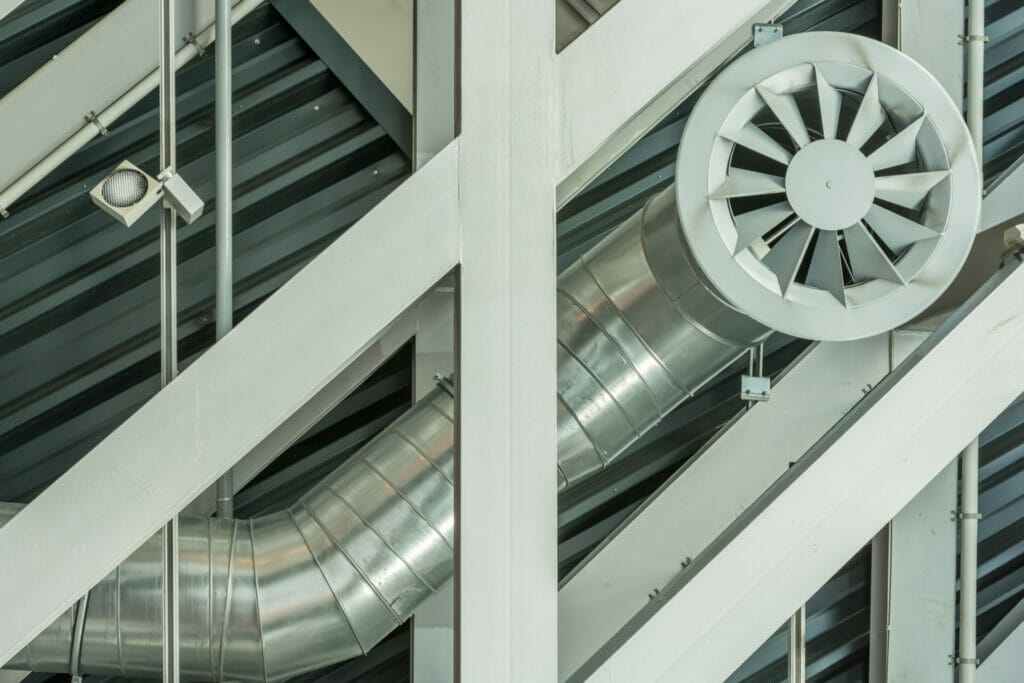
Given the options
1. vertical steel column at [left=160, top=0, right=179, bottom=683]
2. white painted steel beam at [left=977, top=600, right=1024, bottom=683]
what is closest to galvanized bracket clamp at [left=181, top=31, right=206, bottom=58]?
vertical steel column at [left=160, top=0, right=179, bottom=683]

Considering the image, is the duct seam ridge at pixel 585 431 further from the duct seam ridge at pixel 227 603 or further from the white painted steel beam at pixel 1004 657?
the white painted steel beam at pixel 1004 657

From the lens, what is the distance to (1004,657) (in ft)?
9.61

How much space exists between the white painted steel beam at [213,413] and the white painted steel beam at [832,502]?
0.85 meters

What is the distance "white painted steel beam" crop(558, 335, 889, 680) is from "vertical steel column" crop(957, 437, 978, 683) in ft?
1.10

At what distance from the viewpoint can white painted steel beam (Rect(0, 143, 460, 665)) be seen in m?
2.10

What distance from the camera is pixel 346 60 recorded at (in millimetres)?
3014

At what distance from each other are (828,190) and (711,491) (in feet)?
3.21

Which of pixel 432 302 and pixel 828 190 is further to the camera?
pixel 432 302

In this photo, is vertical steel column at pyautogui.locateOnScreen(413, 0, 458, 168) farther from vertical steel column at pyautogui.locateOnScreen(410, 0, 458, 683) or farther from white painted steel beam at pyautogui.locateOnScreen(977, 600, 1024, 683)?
white painted steel beam at pyautogui.locateOnScreen(977, 600, 1024, 683)

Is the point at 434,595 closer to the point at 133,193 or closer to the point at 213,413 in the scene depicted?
the point at 213,413

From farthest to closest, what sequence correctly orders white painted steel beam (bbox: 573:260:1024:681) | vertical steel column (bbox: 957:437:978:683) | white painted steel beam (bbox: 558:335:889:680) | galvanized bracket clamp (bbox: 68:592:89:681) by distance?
white painted steel beam (bbox: 558:335:889:680), vertical steel column (bbox: 957:437:978:683), galvanized bracket clamp (bbox: 68:592:89:681), white painted steel beam (bbox: 573:260:1024:681)

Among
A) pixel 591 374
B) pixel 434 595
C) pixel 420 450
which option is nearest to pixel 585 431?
pixel 591 374

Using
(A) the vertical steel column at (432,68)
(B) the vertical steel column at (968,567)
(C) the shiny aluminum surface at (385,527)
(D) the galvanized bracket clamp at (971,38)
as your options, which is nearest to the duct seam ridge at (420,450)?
(C) the shiny aluminum surface at (385,527)

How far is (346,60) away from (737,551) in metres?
1.74
